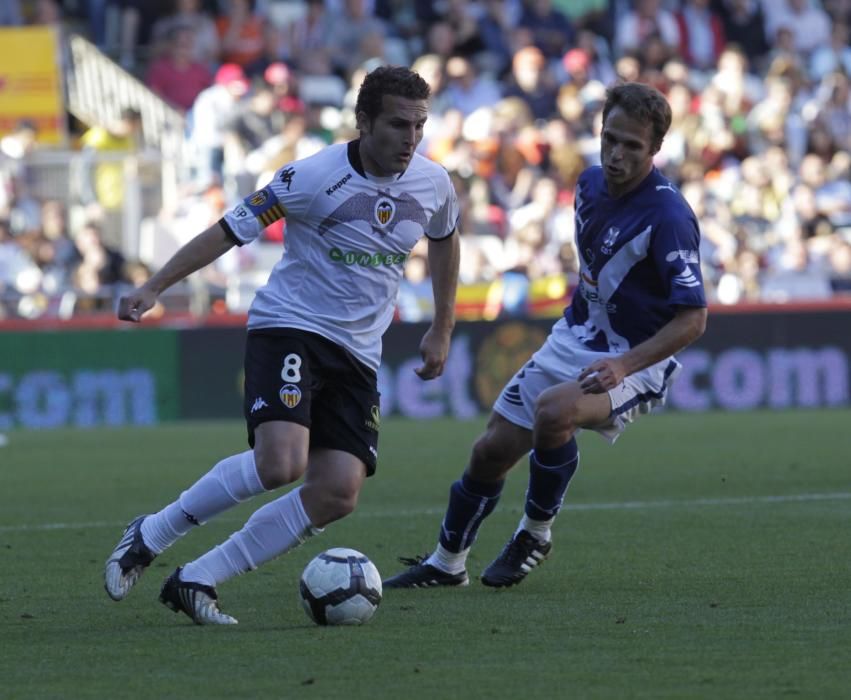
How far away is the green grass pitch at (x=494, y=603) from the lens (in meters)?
5.26

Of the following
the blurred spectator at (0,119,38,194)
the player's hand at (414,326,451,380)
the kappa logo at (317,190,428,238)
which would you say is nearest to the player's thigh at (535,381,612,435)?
the player's hand at (414,326,451,380)

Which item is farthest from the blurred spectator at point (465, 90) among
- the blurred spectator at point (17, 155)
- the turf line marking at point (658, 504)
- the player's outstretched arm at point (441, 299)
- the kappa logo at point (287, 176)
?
the kappa logo at point (287, 176)

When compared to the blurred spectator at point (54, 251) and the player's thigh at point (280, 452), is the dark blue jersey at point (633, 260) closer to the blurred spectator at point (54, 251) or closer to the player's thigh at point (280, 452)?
the player's thigh at point (280, 452)

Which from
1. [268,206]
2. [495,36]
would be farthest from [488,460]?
[495,36]

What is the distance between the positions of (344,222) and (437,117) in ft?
51.9

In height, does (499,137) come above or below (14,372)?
above

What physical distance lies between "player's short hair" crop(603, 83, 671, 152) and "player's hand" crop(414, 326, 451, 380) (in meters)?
1.02

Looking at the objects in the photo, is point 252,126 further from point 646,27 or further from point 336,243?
point 336,243

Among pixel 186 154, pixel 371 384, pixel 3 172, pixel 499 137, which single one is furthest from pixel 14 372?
pixel 371 384

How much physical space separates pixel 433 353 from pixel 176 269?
48.4 inches

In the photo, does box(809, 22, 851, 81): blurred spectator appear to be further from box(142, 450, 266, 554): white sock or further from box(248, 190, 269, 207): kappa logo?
box(142, 450, 266, 554): white sock

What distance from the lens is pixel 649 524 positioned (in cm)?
967

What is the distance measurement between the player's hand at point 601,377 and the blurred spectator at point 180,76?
640 inches

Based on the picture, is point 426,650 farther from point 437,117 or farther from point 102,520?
point 437,117
